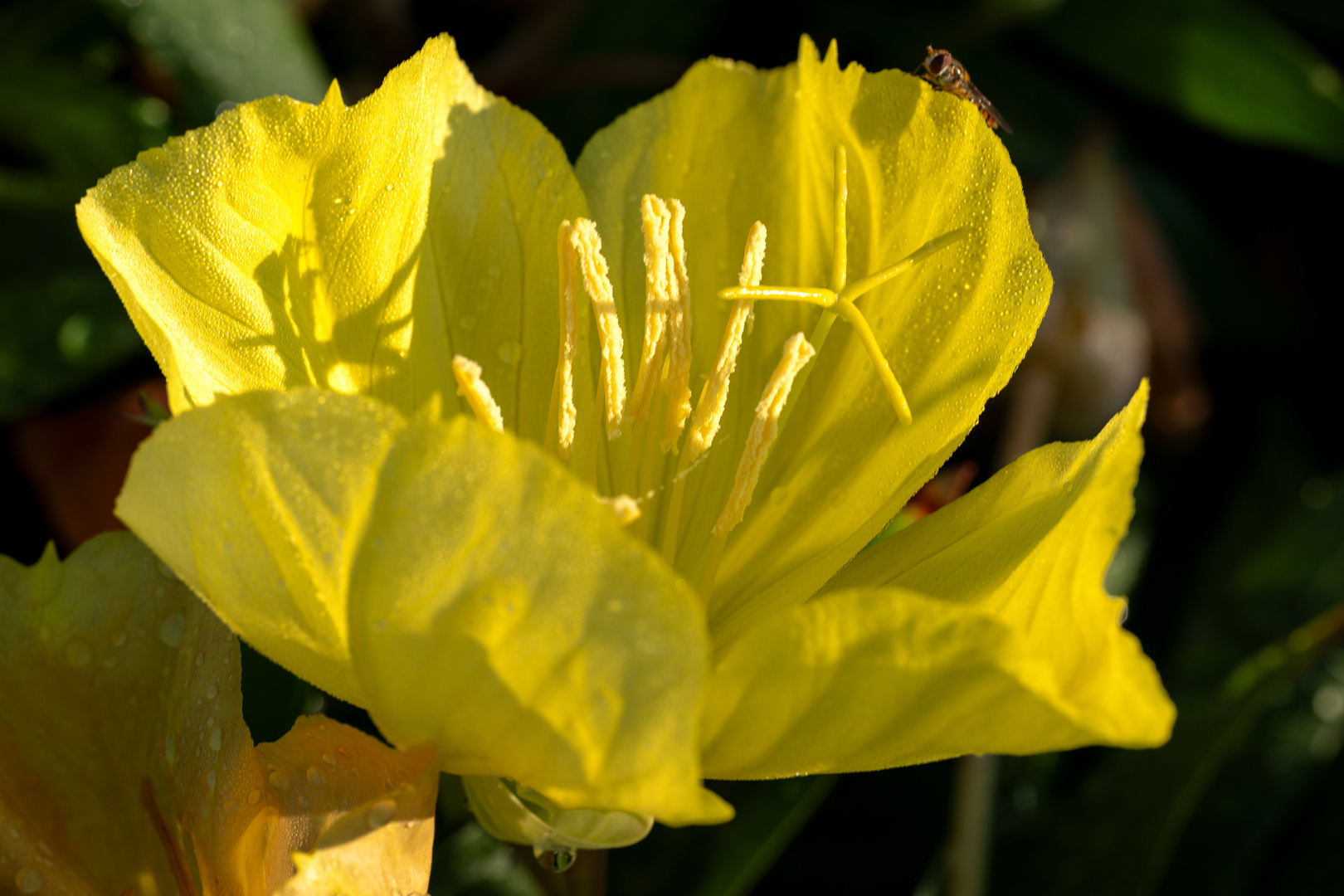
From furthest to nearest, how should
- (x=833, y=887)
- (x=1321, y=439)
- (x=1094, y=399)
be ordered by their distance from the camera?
1. (x=1321, y=439)
2. (x=1094, y=399)
3. (x=833, y=887)

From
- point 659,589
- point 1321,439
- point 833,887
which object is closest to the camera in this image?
point 659,589

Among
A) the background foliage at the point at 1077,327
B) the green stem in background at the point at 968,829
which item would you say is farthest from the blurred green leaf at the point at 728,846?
the green stem in background at the point at 968,829

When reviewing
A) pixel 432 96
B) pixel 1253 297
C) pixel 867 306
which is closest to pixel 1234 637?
pixel 1253 297

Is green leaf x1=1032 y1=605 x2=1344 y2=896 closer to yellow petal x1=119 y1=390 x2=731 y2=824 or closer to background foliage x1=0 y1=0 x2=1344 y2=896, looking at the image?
background foliage x1=0 y1=0 x2=1344 y2=896

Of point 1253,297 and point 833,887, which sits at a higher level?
point 1253,297

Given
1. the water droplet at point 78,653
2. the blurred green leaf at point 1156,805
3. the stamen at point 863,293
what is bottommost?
the blurred green leaf at point 1156,805

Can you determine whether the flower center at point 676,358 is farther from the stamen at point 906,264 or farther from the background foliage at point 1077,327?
the background foliage at point 1077,327

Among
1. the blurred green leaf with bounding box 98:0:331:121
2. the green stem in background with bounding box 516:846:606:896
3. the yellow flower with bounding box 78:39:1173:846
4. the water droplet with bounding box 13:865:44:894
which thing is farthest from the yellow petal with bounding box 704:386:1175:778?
the blurred green leaf with bounding box 98:0:331:121

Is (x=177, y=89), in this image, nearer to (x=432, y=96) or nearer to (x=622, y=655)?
(x=432, y=96)
